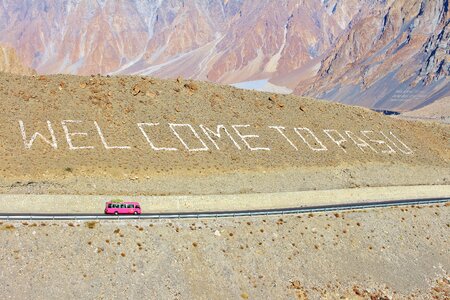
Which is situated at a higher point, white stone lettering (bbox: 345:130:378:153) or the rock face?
the rock face

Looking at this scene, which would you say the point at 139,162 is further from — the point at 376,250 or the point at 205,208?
the point at 376,250

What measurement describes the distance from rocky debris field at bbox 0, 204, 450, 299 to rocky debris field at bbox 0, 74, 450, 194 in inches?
493

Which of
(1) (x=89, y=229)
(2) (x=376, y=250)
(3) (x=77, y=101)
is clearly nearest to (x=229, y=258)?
(1) (x=89, y=229)

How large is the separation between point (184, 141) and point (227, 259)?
2451 centimetres

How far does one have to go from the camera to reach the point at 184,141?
211ft

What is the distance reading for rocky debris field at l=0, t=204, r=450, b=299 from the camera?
36969 millimetres

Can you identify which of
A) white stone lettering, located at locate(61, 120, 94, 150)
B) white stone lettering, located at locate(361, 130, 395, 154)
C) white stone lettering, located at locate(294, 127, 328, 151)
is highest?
white stone lettering, located at locate(61, 120, 94, 150)

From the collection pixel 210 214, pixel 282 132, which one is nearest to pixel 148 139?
pixel 282 132

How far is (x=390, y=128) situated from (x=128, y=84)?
1390 inches

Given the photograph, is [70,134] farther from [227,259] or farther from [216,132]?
[227,259]

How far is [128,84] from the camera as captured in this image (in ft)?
233

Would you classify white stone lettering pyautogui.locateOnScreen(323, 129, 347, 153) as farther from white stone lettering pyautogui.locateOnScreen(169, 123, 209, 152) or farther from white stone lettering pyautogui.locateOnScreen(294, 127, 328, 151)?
white stone lettering pyautogui.locateOnScreen(169, 123, 209, 152)

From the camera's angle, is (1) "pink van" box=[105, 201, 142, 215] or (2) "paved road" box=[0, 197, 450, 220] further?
(1) "pink van" box=[105, 201, 142, 215]

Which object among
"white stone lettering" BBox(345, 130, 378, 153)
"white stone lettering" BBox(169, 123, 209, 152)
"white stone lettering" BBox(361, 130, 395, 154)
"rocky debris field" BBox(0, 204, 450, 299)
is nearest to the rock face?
"white stone lettering" BBox(169, 123, 209, 152)
